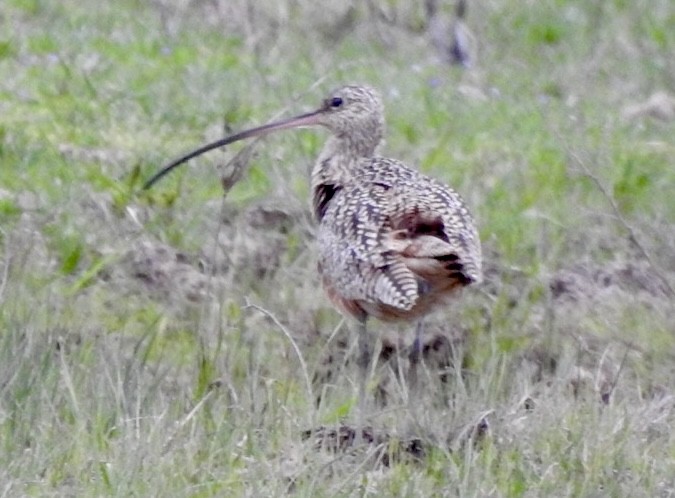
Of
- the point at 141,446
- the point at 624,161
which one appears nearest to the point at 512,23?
the point at 624,161

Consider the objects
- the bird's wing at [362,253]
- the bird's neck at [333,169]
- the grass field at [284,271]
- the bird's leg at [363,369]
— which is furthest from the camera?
the bird's neck at [333,169]

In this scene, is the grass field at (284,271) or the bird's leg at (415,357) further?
the bird's leg at (415,357)

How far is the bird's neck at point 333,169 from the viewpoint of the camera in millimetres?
6957

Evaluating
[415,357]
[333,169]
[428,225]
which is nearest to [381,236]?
[428,225]

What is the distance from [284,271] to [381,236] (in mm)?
1458

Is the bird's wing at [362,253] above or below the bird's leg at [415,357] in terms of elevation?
above

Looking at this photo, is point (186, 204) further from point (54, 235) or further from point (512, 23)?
point (512, 23)

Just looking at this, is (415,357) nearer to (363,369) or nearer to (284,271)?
(363,369)

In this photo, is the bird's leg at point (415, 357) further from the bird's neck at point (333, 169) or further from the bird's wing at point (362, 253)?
the bird's neck at point (333, 169)

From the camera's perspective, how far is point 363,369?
6.35 metres

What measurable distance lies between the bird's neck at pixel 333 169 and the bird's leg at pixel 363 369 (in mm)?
556

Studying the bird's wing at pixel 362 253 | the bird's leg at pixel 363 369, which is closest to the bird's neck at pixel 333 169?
the bird's wing at pixel 362 253

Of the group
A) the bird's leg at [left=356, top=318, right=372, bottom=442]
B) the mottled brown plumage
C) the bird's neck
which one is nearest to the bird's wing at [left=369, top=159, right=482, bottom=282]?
the mottled brown plumage

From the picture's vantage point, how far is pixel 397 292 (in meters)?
5.86
